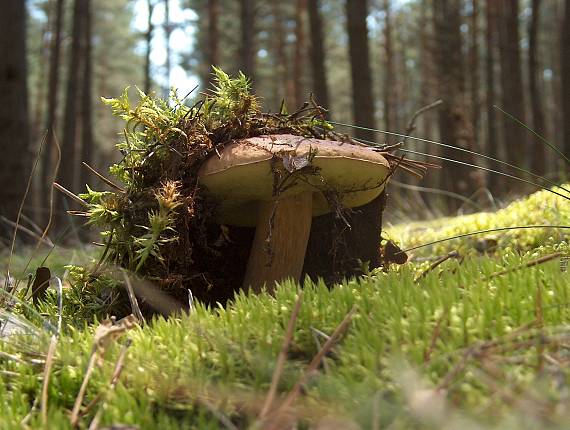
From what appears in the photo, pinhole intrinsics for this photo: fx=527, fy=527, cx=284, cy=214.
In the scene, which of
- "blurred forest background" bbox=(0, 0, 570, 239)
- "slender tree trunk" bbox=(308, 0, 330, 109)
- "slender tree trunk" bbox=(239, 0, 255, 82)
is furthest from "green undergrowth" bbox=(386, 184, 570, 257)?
"slender tree trunk" bbox=(308, 0, 330, 109)

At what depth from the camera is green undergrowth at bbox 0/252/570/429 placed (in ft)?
2.85

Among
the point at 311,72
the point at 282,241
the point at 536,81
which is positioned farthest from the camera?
the point at 311,72

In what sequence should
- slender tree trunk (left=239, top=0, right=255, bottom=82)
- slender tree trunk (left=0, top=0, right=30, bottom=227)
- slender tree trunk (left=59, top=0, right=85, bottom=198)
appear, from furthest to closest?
slender tree trunk (left=59, top=0, right=85, bottom=198)
slender tree trunk (left=239, top=0, right=255, bottom=82)
slender tree trunk (left=0, top=0, right=30, bottom=227)

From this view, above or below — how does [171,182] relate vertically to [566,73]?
below

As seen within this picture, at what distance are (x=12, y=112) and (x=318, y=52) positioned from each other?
662 centimetres

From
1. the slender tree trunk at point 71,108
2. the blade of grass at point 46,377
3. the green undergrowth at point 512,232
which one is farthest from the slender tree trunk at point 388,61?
the blade of grass at point 46,377

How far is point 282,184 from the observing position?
189cm

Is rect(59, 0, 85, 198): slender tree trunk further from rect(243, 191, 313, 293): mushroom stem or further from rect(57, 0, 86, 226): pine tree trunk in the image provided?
rect(243, 191, 313, 293): mushroom stem

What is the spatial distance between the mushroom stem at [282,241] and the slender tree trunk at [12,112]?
5.28 metres

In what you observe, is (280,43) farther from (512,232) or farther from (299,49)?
(512,232)

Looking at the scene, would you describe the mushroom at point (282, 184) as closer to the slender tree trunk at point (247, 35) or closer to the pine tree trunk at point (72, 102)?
the slender tree trunk at point (247, 35)

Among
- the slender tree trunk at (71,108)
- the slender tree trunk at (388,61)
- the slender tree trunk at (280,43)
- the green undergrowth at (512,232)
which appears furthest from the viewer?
the slender tree trunk at (388,61)

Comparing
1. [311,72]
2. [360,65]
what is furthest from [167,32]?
Answer: [360,65]

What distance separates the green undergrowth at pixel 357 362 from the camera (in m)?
0.87
